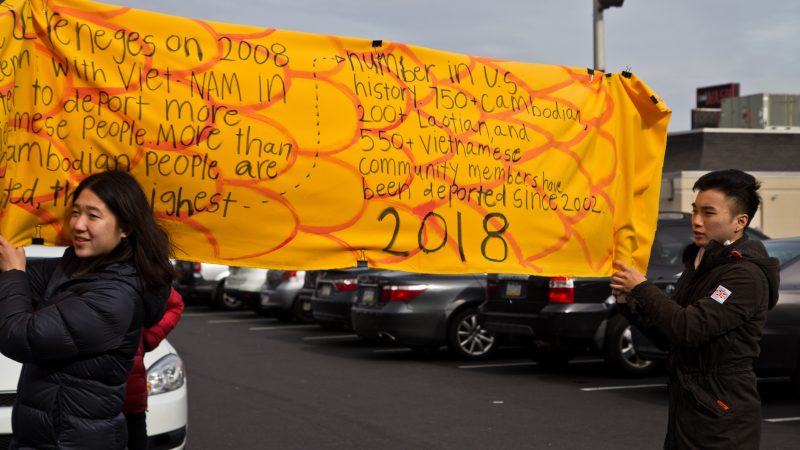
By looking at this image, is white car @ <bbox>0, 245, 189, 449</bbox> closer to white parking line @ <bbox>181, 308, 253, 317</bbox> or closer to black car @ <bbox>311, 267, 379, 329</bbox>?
black car @ <bbox>311, 267, 379, 329</bbox>

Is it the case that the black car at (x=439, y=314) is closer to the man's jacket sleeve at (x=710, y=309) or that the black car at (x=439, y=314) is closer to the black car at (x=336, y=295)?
the black car at (x=336, y=295)

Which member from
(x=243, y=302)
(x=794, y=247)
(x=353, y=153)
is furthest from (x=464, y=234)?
(x=243, y=302)

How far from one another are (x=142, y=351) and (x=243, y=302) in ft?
64.3

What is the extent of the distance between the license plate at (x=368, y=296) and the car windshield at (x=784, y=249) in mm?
5870

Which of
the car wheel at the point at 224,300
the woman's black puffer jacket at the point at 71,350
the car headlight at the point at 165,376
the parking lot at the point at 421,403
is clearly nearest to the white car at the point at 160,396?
the car headlight at the point at 165,376

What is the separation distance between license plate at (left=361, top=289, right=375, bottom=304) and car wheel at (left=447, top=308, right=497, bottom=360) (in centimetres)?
134

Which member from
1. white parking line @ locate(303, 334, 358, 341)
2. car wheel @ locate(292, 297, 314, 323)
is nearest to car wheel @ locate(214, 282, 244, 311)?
car wheel @ locate(292, 297, 314, 323)

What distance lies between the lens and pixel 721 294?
397 cm

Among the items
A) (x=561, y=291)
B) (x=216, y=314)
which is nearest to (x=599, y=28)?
(x=561, y=291)

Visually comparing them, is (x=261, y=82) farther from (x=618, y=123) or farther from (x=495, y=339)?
(x=495, y=339)

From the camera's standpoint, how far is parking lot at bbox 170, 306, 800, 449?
876 cm

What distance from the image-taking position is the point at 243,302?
24.8 m

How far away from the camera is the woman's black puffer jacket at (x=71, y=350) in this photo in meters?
3.29

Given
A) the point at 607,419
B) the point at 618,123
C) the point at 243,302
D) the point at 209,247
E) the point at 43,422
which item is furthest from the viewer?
the point at 243,302
